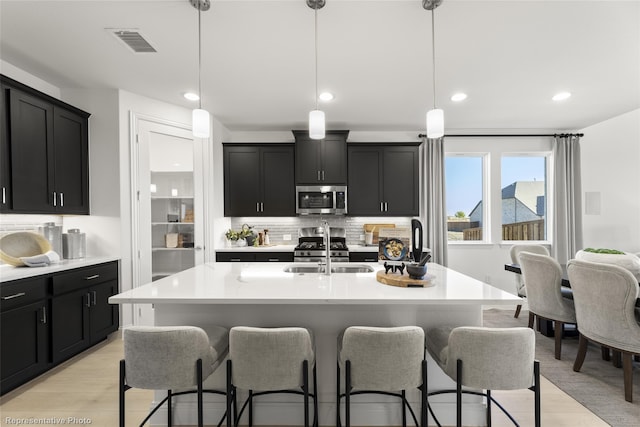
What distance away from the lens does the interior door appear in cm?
363

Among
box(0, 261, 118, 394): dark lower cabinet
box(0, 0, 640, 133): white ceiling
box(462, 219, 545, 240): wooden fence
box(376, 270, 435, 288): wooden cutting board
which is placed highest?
box(0, 0, 640, 133): white ceiling

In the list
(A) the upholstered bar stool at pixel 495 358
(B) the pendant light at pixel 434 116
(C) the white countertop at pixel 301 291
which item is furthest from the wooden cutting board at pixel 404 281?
(B) the pendant light at pixel 434 116

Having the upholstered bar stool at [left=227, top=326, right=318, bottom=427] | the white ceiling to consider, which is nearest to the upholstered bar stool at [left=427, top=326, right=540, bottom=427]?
the upholstered bar stool at [left=227, top=326, right=318, bottom=427]

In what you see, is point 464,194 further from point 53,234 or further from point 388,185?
point 53,234

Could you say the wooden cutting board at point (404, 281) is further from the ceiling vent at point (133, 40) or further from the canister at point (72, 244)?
the canister at point (72, 244)

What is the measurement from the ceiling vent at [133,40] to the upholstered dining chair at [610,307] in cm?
382

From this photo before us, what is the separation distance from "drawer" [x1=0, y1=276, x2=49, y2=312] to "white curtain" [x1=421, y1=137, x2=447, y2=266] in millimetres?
4527

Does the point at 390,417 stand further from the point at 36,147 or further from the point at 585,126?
the point at 585,126

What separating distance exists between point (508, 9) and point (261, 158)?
344 centimetres

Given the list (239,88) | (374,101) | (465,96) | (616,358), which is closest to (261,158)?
(239,88)

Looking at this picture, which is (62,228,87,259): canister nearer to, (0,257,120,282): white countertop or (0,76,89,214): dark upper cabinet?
(0,257,120,282): white countertop

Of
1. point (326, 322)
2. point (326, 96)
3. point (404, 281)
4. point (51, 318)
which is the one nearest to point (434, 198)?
point (326, 96)

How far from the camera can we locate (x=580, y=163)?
493 centimetres

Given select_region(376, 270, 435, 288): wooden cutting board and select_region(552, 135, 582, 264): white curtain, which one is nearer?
select_region(376, 270, 435, 288): wooden cutting board
